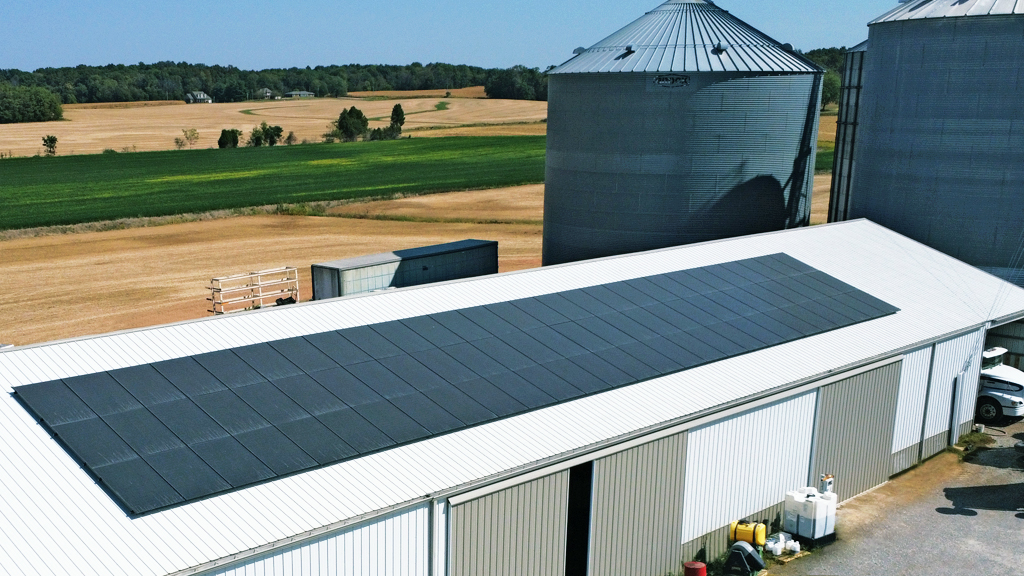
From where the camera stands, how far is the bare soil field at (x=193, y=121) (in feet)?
430

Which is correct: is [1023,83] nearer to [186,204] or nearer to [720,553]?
[720,553]

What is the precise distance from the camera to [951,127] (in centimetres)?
3394

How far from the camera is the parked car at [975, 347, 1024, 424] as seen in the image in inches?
1176

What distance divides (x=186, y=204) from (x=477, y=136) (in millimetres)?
72882

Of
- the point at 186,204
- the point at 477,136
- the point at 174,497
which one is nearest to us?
the point at 174,497

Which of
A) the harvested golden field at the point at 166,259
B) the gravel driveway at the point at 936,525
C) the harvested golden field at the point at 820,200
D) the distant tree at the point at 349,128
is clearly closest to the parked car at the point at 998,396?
the gravel driveway at the point at 936,525

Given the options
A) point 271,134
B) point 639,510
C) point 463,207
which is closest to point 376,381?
point 639,510

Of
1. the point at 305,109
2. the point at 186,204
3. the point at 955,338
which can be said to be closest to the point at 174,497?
the point at 955,338

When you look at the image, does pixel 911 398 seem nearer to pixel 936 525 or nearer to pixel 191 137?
pixel 936 525

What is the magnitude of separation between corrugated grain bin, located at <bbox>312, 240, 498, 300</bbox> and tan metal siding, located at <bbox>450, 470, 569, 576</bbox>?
1669 cm

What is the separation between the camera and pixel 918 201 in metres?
35.5

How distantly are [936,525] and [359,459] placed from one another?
1462 cm

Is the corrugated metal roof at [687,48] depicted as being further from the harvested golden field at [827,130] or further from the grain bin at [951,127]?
the harvested golden field at [827,130]

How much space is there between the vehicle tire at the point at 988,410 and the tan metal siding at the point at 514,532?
18.4 meters
